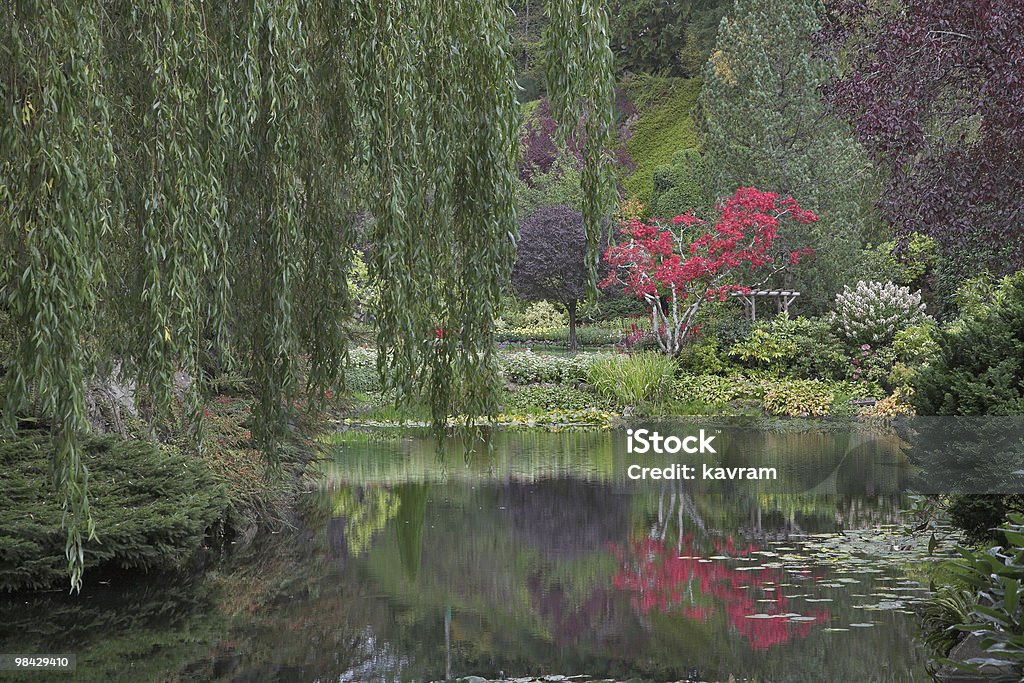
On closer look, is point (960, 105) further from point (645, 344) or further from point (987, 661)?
point (987, 661)

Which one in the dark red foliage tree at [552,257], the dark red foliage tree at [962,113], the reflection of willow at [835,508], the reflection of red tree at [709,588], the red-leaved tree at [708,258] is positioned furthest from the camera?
the dark red foliage tree at [552,257]

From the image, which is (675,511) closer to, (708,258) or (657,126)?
(708,258)

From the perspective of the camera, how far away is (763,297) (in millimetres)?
19828

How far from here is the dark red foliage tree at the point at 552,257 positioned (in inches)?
830

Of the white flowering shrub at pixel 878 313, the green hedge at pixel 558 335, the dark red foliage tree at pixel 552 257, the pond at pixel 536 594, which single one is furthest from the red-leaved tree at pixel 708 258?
the pond at pixel 536 594

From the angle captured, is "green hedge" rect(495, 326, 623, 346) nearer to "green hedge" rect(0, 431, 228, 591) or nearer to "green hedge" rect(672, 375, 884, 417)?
"green hedge" rect(672, 375, 884, 417)

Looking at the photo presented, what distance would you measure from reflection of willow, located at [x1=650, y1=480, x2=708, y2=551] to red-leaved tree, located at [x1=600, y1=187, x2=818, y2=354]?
6.00 metres

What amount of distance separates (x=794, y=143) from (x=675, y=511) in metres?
12.1

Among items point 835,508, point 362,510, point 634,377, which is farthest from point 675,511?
point 634,377

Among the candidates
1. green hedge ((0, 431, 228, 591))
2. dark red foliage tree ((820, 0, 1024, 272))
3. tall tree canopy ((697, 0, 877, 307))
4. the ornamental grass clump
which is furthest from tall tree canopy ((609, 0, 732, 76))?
green hedge ((0, 431, 228, 591))

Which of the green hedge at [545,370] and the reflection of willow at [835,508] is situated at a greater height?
the green hedge at [545,370]

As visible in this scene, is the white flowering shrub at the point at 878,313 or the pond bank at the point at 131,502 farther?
the white flowering shrub at the point at 878,313

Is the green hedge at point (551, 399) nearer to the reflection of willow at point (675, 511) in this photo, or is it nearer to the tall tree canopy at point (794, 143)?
the tall tree canopy at point (794, 143)

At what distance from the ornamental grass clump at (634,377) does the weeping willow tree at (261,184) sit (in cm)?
1249
